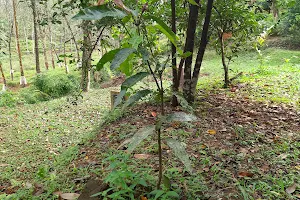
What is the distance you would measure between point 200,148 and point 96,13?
6.82 ft

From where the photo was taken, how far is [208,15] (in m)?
4.18

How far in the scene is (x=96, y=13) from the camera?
4.54 ft

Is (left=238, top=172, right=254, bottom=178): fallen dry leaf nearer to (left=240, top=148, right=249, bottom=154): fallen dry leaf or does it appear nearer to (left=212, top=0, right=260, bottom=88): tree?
(left=240, top=148, right=249, bottom=154): fallen dry leaf

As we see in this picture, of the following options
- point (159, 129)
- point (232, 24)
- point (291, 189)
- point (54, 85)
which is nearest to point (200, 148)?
point (291, 189)

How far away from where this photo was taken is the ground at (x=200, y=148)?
7.61 feet

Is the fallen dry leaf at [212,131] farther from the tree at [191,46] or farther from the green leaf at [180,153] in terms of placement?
the green leaf at [180,153]

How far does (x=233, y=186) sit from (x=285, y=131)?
168 centimetres

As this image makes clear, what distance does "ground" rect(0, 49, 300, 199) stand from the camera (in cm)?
232

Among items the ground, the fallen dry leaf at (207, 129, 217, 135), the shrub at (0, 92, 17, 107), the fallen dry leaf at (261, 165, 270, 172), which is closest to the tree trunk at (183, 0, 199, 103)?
the ground

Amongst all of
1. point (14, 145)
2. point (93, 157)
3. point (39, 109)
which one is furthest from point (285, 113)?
point (39, 109)

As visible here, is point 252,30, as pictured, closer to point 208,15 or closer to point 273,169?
point 208,15

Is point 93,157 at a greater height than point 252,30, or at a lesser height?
lesser

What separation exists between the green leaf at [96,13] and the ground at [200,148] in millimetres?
1416

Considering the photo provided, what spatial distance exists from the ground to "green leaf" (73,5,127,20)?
1.42 m
